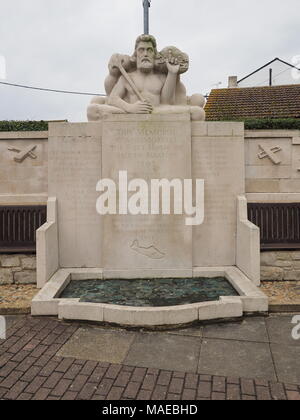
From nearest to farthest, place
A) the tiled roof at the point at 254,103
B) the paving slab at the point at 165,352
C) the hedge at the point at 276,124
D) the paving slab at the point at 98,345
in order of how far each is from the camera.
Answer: the paving slab at the point at 165,352, the paving slab at the point at 98,345, the hedge at the point at 276,124, the tiled roof at the point at 254,103

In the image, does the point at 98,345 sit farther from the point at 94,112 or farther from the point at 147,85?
the point at 147,85

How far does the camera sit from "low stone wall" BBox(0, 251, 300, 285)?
6.38 metres

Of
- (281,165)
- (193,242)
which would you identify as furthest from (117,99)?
(281,165)

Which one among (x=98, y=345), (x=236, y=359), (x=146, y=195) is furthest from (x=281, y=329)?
(x=146, y=195)

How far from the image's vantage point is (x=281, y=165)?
683cm

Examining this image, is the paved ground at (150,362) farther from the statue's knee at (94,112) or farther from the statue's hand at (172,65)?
the statue's hand at (172,65)

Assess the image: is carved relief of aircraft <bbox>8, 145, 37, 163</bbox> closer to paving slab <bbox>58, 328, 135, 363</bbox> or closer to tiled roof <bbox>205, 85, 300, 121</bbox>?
paving slab <bbox>58, 328, 135, 363</bbox>

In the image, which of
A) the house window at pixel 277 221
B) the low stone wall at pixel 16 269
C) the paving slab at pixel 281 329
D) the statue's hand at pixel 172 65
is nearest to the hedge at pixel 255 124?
the house window at pixel 277 221

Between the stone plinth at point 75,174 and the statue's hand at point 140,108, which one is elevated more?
the statue's hand at point 140,108

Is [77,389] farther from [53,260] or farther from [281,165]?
[281,165]

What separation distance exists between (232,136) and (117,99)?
2284 millimetres

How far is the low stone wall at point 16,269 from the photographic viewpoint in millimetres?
6379

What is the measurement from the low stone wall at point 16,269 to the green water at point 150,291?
93cm

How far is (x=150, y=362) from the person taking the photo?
363cm
